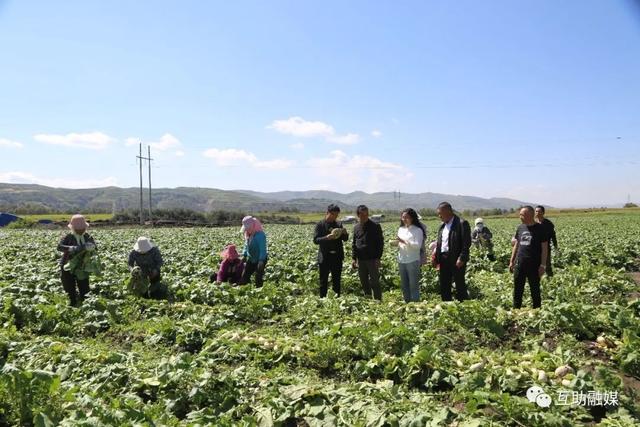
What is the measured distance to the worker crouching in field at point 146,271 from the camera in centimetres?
935

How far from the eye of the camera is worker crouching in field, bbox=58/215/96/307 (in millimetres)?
8781

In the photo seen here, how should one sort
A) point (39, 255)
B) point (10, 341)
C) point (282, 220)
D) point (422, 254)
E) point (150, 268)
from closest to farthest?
point (10, 341)
point (422, 254)
point (150, 268)
point (39, 255)
point (282, 220)

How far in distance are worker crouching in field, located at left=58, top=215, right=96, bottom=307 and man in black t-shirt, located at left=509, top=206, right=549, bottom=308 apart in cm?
778

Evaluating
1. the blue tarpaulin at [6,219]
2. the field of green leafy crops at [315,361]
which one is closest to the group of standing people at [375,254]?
the field of green leafy crops at [315,361]

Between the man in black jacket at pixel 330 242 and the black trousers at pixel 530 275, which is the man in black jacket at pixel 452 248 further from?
the man in black jacket at pixel 330 242

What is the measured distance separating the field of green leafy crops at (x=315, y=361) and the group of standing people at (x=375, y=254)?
73 cm

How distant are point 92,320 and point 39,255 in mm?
11232

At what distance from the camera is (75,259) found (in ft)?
28.8

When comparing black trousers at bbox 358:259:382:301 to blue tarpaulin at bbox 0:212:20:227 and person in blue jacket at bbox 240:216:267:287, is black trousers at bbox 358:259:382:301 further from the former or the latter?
blue tarpaulin at bbox 0:212:20:227

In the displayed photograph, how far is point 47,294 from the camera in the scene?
9.27 m

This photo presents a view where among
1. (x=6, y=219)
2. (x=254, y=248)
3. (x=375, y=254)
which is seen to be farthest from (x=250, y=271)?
(x=6, y=219)

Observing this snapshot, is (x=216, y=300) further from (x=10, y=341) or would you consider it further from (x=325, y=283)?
(x=10, y=341)

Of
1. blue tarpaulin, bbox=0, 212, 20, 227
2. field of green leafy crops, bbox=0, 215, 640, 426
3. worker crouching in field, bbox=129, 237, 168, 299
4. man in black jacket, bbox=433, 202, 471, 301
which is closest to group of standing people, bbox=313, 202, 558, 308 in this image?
man in black jacket, bbox=433, 202, 471, 301

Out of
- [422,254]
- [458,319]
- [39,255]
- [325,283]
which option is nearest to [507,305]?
[422,254]
